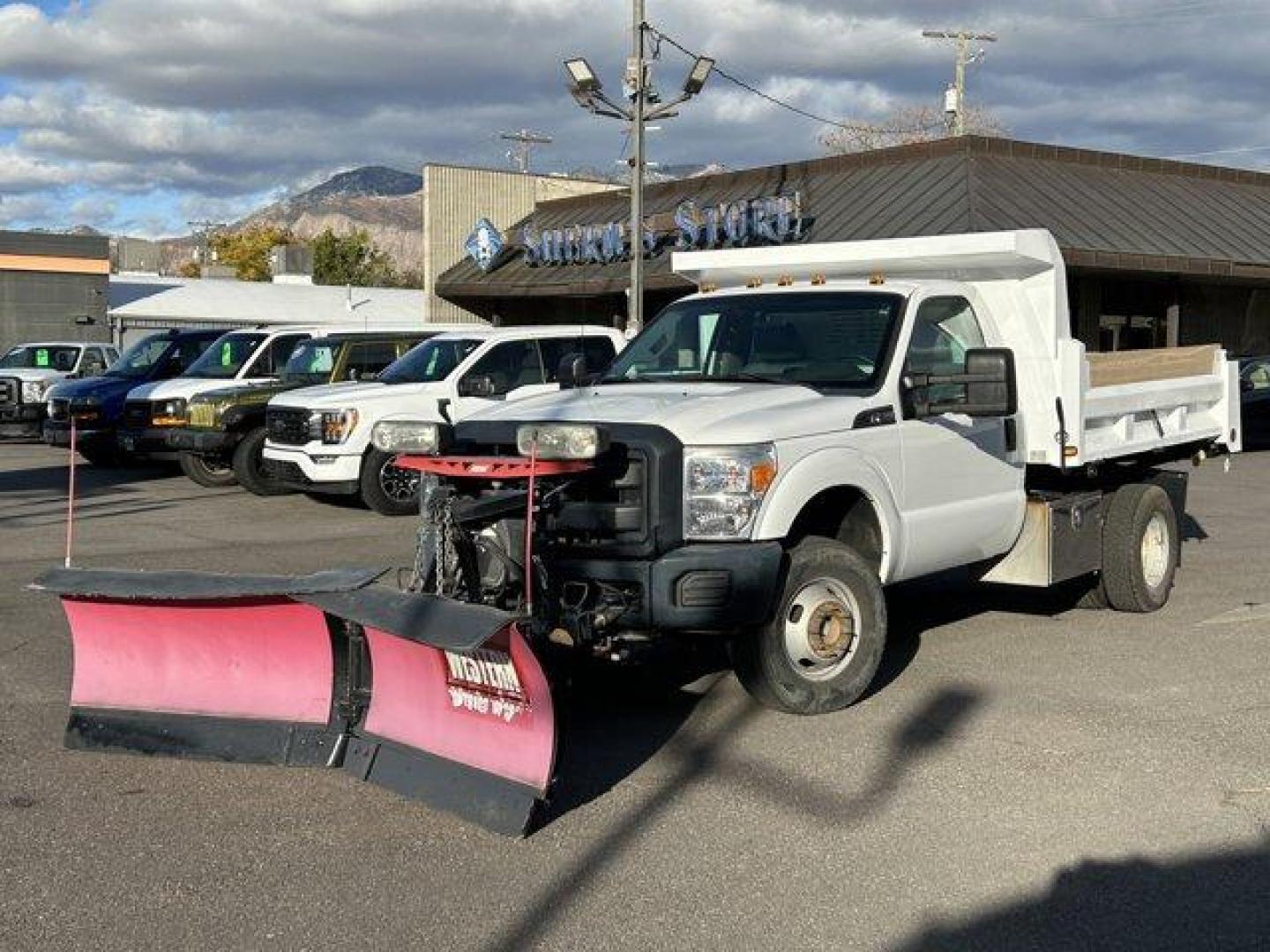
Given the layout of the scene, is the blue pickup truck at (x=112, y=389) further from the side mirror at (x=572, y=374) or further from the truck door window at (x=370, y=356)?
the side mirror at (x=572, y=374)

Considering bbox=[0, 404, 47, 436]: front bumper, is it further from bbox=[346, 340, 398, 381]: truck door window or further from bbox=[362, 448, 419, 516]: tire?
bbox=[362, 448, 419, 516]: tire

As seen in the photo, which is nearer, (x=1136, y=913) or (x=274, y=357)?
(x=1136, y=913)

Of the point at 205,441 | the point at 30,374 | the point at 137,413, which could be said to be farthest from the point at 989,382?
the point at 30,374

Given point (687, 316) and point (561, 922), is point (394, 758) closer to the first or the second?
point (561, 922)

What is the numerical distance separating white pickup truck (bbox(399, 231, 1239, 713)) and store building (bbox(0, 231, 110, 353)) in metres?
35.5

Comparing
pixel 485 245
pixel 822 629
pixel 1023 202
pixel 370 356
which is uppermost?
pixel 1023 202

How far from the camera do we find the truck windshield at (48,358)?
27.7 m

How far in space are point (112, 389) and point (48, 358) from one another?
9130 millimetres

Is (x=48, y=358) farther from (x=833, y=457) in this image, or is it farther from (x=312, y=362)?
(x=833, y=457)

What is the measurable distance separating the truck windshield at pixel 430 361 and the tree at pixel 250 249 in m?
72.7

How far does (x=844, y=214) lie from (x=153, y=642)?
20.8 metres

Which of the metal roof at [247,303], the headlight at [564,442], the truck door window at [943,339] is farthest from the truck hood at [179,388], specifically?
the metal roof at [247,303]

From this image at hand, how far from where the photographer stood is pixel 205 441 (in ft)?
54.6

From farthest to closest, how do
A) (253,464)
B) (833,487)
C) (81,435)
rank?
(81,435), (253,464), (833,487)
